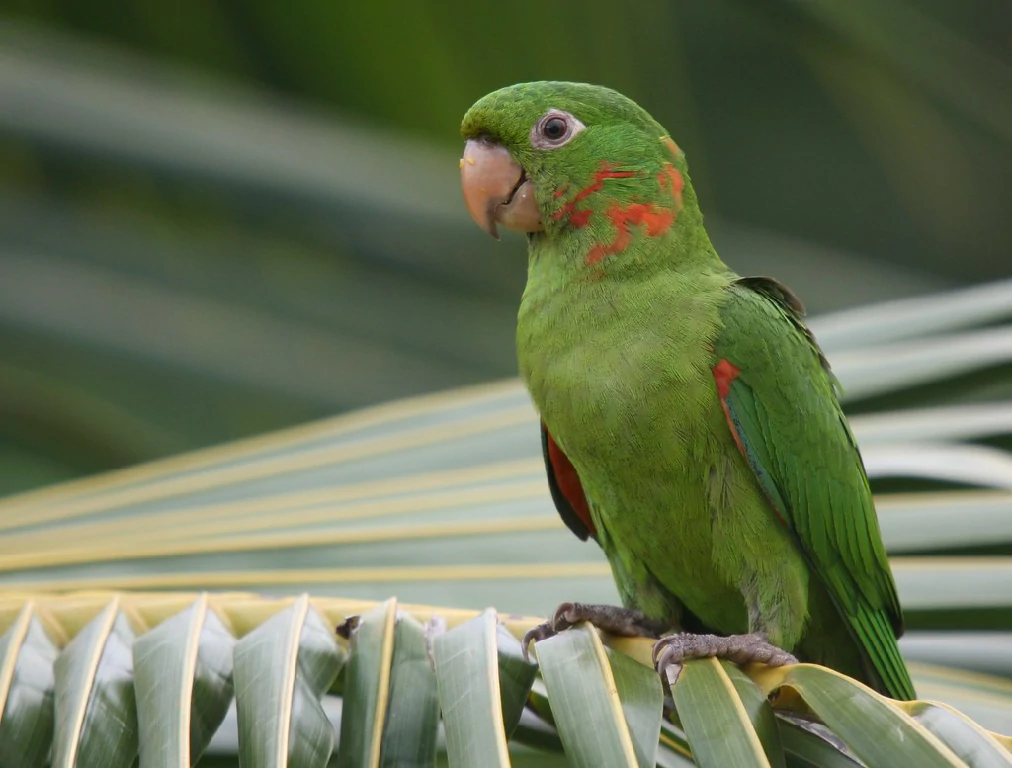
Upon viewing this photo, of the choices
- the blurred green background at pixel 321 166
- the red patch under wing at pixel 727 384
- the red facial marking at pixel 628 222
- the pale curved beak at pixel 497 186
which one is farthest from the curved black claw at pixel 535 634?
the blurred green background at pixel 321 166

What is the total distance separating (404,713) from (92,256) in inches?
82.3

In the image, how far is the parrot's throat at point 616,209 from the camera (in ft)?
6.84

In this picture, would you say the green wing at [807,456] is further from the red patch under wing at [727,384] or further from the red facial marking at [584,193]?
the red facial marking at [584,193]

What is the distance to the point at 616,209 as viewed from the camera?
2.11m

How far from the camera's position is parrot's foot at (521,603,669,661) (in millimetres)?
1580

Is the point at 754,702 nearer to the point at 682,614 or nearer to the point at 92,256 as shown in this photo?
the point at 682,614

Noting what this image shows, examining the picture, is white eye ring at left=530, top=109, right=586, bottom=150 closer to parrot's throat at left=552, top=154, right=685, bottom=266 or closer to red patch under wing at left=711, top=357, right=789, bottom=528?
parrot's throat at left=552, top=154, right=685, bottom=266

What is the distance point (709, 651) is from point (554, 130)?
1056mm

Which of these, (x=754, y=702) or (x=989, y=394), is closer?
(x=754, y=702)

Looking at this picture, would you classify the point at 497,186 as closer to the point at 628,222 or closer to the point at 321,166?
the point at 628,222

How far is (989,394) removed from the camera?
81.3 inches

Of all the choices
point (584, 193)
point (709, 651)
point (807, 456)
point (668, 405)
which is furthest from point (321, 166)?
point (709, 651)

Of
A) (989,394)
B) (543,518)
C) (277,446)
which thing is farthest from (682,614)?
(277,446)

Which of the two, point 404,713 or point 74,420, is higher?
point 74,420
